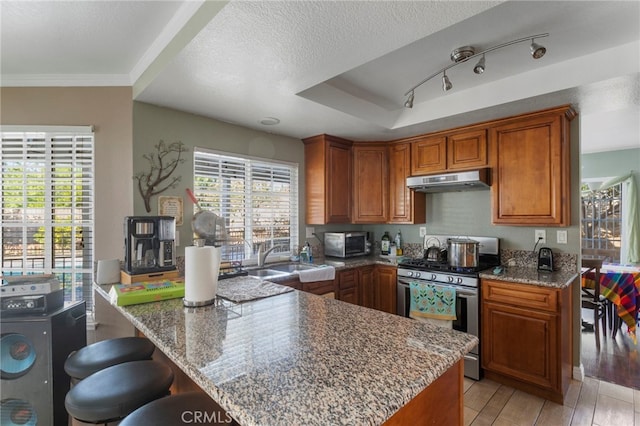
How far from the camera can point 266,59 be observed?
179 centimetres

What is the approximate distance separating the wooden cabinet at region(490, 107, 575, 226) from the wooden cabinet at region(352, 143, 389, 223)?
120cm

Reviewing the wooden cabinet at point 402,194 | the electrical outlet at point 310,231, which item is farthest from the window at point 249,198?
the wooden cabinet at point 402,194

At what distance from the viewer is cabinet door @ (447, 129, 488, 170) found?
297 centimetres

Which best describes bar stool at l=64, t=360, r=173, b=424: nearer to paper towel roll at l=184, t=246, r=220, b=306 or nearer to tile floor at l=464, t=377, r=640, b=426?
paper towel roll at l=184, t=246, r=220, b=306

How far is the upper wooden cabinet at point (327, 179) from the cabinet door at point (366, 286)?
2.08 feet

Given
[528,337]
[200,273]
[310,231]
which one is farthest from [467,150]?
[200,273]

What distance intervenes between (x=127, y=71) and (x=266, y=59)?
1306 millimetres

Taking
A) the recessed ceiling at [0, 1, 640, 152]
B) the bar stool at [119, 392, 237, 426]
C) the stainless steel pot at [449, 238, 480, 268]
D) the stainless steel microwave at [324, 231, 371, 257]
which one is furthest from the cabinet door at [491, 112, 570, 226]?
the bar stool at [119, 392, 237, 426]

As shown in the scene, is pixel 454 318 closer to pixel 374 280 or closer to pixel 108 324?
pixel 374 280

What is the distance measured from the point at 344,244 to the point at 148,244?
6.67ft

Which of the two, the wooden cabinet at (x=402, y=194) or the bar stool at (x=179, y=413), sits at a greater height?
the wooden cabinet at (x=402, y=194)

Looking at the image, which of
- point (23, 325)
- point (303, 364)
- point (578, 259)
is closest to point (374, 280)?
point (578, 259)

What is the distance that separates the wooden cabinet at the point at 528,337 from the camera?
2.28 m

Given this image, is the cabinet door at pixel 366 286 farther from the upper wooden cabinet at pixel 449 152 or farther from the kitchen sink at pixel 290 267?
the upper wooden cabinet at pixel 449 152
